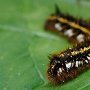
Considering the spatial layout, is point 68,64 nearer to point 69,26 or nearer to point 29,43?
point 29,43

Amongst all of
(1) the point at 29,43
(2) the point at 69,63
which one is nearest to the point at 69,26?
(1) the point at 29,43

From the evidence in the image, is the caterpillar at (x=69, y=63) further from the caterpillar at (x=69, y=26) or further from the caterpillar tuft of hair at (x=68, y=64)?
the caterpillar at (x=69, y=26)

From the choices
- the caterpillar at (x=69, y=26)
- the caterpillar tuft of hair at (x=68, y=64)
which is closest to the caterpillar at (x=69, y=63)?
the caterpillar tuft of hair at (x=68, y=64)

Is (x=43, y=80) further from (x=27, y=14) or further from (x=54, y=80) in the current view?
(x=27, y=14)

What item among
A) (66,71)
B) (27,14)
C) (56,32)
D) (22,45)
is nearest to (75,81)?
(66,71)

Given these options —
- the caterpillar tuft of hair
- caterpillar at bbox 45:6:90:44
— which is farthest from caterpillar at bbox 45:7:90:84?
caterpillar at bbox 45:6:90:44

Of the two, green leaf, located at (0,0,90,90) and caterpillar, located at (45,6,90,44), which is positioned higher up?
green leaf, located at (0,0,90,90)

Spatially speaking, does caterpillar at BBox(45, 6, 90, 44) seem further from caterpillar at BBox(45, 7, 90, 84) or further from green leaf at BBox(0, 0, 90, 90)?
caterpillar at BBox(45, 7, 90, 84)
